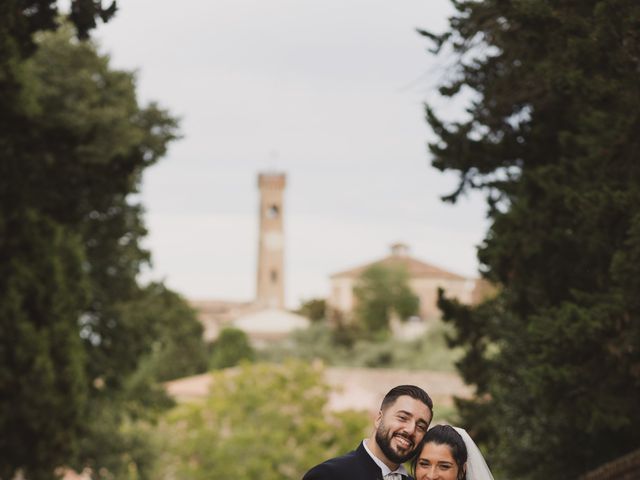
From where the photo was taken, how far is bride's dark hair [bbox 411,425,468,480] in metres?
4.99

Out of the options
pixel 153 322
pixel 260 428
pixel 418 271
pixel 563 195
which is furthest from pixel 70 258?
pixel 418 271

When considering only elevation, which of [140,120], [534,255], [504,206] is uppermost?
[140,120]

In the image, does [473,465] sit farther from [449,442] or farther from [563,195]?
[563,195]

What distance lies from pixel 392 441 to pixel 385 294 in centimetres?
11762

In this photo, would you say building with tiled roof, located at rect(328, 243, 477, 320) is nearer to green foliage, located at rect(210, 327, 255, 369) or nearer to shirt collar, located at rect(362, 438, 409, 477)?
green foliage, located at rect(210, 327, 255, 369)

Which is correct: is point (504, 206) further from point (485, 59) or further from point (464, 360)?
point (464, 360)

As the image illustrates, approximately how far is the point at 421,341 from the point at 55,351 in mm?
74810

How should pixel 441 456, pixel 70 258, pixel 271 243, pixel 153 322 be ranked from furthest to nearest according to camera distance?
1. pixel 271 243
2. pixel 153 322
3. pixel 70 258
4. pixel 441 456

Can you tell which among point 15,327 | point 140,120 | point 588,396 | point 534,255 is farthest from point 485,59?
point 140,120

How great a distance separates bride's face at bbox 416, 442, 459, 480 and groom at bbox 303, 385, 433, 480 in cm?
5

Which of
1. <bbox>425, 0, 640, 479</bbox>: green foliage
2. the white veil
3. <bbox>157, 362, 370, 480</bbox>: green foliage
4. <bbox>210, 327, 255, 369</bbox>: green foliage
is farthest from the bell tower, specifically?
the white veil

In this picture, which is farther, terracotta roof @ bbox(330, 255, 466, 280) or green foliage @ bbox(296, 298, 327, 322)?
terracotta roof @ bbox(330, 255, 466, 280)

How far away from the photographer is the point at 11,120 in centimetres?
1761

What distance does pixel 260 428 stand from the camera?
4906 cm
